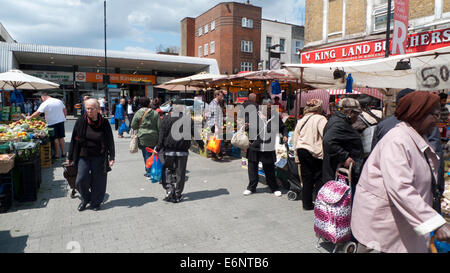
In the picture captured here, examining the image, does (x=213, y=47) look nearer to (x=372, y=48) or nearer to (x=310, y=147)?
(x=372, y=48)

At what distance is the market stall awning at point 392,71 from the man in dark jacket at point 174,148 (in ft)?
7.96

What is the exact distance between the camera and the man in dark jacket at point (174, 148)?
537 cm

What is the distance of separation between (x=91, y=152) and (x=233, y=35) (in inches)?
1297

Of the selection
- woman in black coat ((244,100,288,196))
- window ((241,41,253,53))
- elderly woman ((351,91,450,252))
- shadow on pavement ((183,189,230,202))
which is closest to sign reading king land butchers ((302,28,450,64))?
woman in black coat ((244,100,288,196))

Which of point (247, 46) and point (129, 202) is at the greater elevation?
→ point (247, 46)

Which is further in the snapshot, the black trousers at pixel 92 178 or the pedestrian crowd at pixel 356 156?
the black trousers at pixel 92 178

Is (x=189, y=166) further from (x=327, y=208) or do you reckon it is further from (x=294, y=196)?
(x=327, y=208)

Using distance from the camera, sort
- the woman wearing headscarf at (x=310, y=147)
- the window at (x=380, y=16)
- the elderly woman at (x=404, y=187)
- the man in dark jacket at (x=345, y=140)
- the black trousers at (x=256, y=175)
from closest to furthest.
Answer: the elderly woman at (x=404, y=187)
the man in dark jacket at (x=345, y=140)
the woman wearing headscarf at (x=310, y=147)
the black trousers at (x=256, y=175)
the window at (x=380, y=16)

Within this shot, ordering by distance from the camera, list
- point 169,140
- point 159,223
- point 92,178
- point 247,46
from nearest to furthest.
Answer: point 159,223 → point 92,178 → point 169,140 → point 247,46

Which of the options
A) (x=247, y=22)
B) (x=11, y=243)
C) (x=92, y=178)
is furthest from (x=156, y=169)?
(x=247, y=22)

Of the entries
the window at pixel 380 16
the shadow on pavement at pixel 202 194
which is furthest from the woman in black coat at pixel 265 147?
the window at pixel 380 16

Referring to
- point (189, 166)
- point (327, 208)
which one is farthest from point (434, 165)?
point (189, 166)

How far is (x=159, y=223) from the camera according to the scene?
456cm

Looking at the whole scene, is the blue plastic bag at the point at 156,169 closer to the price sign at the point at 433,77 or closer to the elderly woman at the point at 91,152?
the elderly woman at the point at 91,152
